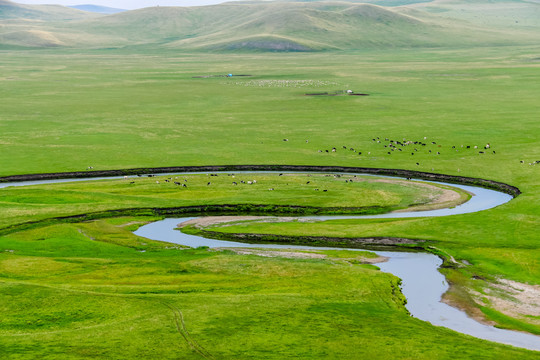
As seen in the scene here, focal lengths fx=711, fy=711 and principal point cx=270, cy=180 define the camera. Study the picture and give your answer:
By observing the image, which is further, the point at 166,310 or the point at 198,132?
the point at 198,132

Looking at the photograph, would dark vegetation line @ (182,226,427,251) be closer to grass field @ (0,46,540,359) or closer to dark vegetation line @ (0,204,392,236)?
grass field @ (0,46,540,359)

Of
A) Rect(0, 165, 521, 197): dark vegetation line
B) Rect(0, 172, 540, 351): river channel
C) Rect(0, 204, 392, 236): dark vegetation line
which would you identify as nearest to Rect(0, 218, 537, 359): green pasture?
Rect(0, 172, 540, 351): river channel

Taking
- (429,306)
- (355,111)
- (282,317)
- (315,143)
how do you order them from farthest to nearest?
(355,111) → (315,143) → (429,306) → (282,317)

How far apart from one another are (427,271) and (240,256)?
13562 millimetres

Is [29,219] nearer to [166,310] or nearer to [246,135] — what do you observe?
[166,310]

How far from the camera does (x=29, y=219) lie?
63.1 m

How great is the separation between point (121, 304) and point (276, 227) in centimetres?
2157

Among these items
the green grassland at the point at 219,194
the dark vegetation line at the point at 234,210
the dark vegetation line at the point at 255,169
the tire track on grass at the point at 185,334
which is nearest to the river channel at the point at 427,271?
the dark vegetation line at the point at 234,210

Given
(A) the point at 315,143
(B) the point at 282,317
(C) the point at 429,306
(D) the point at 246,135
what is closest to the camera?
(B) the point at 282,317

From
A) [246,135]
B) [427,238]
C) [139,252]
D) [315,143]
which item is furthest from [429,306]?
[246,135]

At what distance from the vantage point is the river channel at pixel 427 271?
3956cm

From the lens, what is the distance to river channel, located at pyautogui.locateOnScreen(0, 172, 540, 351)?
1558 inches

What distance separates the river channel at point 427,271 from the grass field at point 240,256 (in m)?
1.33

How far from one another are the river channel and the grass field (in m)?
1.33
